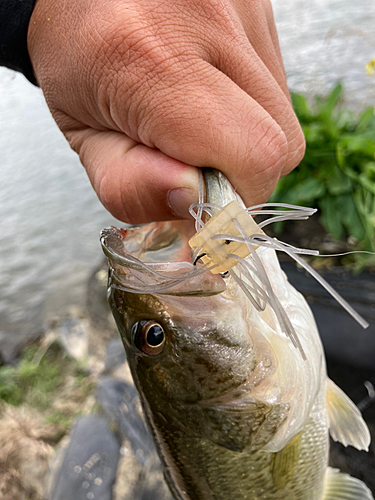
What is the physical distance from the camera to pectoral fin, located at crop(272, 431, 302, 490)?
1243 mm

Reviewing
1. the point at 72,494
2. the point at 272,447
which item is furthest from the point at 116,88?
the point at 72,494

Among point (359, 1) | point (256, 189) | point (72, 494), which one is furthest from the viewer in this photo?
point (359, 1)

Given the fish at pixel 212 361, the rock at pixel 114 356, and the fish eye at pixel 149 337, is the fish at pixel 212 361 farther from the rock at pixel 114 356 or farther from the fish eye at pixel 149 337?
the rock at pixel 114 356

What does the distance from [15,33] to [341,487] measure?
7.18 ft

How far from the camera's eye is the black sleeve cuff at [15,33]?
3.68ft

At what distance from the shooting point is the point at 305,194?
3.56 metres

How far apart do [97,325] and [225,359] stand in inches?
158

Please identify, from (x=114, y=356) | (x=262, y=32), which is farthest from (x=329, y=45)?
(x=262, y=32)

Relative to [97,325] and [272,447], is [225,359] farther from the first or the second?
[97,325]

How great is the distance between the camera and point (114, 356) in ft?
12.8

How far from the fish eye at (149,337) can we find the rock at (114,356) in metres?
2.84

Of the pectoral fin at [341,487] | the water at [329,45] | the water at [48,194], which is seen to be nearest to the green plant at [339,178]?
the pectoral fin at [341,487]

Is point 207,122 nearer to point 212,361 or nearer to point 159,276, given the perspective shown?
point 159,276

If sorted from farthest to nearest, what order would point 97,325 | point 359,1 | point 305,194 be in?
point 359,1
point 97,325
point 305,194
